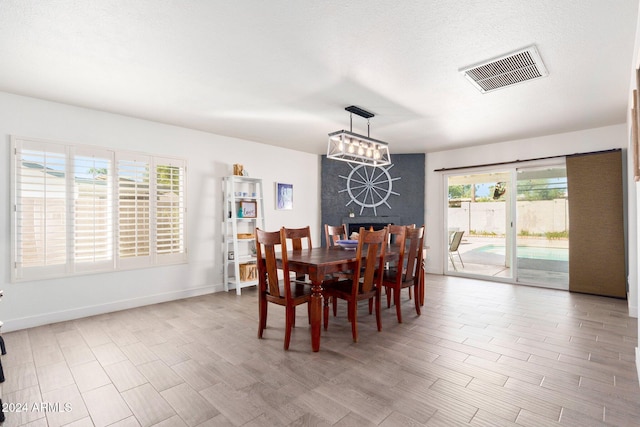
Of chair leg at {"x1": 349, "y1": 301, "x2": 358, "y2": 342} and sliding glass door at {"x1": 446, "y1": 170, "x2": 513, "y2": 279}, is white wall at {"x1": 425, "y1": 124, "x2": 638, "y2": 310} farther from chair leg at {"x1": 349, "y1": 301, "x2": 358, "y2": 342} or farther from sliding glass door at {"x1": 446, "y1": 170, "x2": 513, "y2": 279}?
chair leg at {"x1": 349, "y1": 301, "x2": 358, "y2": 342}

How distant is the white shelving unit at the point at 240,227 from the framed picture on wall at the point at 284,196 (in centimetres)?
49

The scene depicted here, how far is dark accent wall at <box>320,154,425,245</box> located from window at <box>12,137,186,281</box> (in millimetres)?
2890

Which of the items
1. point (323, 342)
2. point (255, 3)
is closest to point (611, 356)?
point (323, 342)

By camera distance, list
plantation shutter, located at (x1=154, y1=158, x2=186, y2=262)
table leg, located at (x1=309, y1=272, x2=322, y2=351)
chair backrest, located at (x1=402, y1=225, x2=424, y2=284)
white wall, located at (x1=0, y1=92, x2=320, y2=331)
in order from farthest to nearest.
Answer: plantation shutter, located at (x1=154, y1=158, x2=186, y2=262)
chair backrest, located at (x1=402, y1=225, x2=424, y2=284)
white wall, located at (x1=0, y1=92, x2=320, y2=331)
table leg, located at (x1=309, y1=272, x2=322, y2=351)

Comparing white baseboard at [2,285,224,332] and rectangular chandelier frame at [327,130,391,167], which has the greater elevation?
rectangular chandelier frame at [327,130,391,167]

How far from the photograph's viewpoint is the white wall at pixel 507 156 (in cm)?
425

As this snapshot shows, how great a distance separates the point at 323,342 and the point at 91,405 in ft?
5.47

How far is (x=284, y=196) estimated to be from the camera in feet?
18.7

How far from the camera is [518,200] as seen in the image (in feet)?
17.2

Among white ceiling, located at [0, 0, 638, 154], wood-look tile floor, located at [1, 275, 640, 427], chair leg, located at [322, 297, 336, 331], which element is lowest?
wood-look tile floor, located at [1, 275, 640, 427]

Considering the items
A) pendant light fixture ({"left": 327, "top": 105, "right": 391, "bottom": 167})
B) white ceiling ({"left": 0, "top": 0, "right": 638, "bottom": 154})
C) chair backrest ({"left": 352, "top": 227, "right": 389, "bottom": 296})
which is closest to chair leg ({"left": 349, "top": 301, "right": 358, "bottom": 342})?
chair backrest ({"left": 352, "top": 227, "right": 389, "bottom": 296})

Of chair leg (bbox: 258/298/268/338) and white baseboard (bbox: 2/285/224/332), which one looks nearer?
chair leg (bbox: 258/298/268/338)

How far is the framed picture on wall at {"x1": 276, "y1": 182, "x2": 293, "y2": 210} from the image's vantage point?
220 inches

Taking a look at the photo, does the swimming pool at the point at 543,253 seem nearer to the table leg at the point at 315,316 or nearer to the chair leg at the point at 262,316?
the table leg at the point at 315,316
